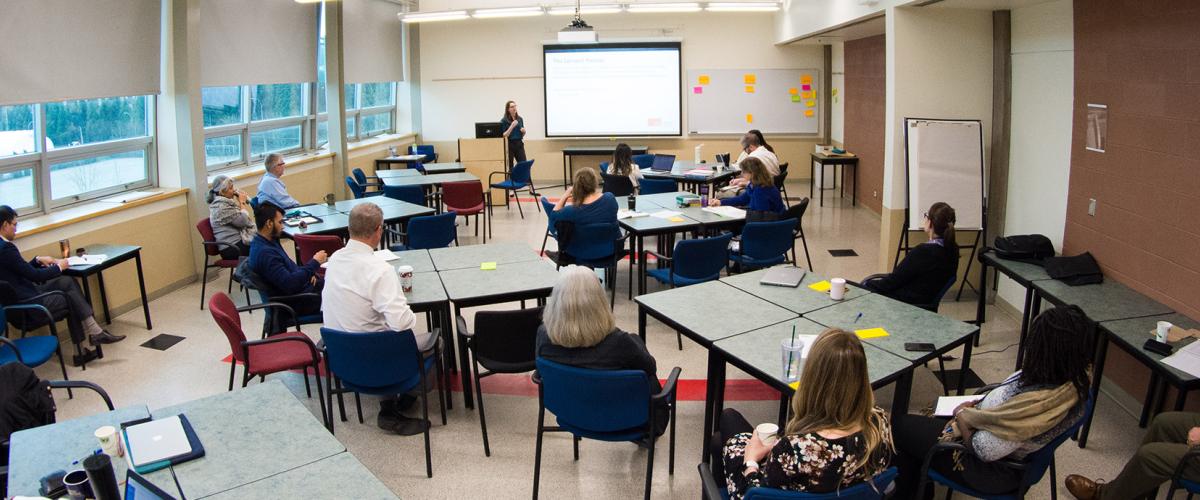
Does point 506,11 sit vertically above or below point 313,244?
above

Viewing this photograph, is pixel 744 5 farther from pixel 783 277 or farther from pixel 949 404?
pixel 949 404

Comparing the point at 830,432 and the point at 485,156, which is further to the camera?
the point at 485,156

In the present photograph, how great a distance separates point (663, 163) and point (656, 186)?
871mm

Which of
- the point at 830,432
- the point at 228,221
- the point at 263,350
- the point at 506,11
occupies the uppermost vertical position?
the point at 506,11

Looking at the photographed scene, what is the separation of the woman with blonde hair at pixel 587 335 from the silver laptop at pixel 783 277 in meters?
1.45

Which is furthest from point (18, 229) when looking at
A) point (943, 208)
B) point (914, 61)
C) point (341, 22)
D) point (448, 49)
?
point (448, 49)

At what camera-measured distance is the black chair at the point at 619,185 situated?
27.7 ft

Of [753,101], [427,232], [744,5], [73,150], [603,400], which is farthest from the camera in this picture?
[753,101]

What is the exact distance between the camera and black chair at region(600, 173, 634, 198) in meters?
8.45

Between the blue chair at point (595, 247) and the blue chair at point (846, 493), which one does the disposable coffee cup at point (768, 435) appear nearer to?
the blue chair at point (846, 493)

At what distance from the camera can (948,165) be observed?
20.7ft

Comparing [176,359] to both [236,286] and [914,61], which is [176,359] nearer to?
[236,286]

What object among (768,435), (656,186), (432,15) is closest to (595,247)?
(656,186)

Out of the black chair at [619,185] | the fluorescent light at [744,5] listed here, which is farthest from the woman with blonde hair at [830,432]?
the fluorescent light at [744,5]
